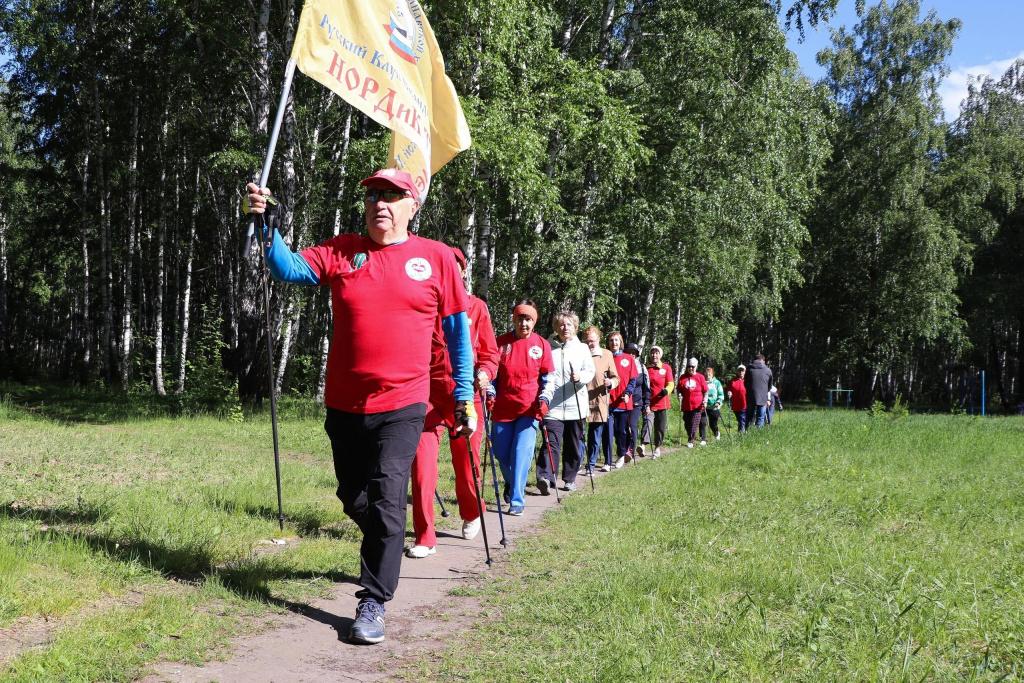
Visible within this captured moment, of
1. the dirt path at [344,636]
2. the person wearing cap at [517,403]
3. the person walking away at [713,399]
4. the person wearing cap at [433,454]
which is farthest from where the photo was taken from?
the person walking away at [713,399]

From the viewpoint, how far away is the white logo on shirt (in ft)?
16.8

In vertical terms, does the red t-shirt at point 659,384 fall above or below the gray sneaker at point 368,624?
above

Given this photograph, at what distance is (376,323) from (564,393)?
5.99 metres

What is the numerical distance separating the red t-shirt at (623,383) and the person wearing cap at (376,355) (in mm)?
9564

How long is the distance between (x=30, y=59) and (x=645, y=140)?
52.4 feet

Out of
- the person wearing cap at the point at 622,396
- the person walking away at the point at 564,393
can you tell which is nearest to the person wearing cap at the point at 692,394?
the person wearing cap at the point at 622,396

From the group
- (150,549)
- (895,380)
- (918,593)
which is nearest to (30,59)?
(150,549)

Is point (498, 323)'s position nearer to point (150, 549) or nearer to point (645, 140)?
point (645, 140)

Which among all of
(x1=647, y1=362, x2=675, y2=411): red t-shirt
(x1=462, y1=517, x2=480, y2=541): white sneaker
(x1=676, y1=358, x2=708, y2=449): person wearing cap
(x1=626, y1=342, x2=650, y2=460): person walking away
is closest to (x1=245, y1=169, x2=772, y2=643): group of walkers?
(x1=462, y1=517, x2=480, y2=541): white sneaker

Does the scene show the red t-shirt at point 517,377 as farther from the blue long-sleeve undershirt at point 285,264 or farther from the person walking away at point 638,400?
the person walking away at point 638,400

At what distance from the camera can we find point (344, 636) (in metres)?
4.70

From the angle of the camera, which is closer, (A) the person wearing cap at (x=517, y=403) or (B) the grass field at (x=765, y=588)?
(B) the grass field at (x=765, y=588)

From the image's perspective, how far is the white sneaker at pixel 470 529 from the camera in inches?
299

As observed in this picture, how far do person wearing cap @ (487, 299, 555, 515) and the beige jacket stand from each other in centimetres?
330
